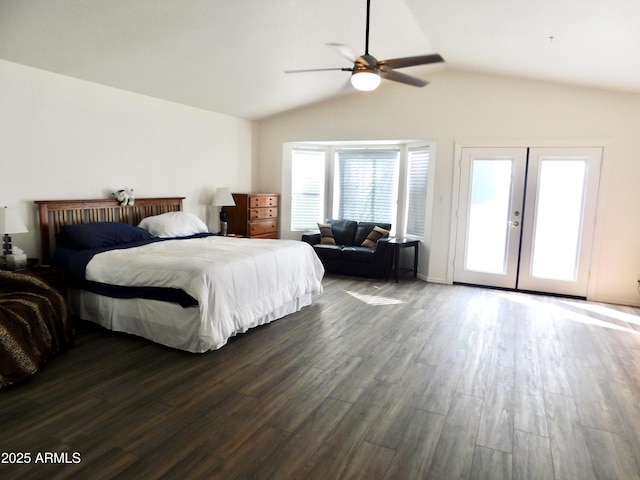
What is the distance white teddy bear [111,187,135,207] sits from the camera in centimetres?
482

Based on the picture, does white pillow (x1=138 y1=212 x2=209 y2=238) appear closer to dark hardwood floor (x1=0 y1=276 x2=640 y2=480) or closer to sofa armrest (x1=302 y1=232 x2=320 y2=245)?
dark hardwood floor (x1=0 y1=276 x2=640 y2=480)

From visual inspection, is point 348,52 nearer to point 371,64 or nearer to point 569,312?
point 371,64

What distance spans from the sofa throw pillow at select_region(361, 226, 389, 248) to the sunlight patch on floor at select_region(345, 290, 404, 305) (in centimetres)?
138

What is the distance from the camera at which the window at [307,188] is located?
7.37 meters

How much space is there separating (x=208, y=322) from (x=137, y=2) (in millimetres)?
2612

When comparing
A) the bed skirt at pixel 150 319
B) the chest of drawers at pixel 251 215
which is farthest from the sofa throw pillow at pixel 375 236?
the bed skirt at pixel 150 319

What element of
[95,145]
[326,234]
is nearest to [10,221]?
[95,145]

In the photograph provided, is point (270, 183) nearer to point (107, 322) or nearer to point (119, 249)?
point (119, 249)

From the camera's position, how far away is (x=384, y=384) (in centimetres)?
299

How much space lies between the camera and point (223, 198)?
6.22 m

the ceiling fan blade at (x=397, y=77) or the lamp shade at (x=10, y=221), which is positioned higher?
the ceiling fan blade at (x=397, y=77)

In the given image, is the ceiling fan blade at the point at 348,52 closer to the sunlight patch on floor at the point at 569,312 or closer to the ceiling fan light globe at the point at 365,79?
the ceiling fan light globe at the point at 365,79

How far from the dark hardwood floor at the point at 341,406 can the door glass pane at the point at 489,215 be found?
1.79 metres

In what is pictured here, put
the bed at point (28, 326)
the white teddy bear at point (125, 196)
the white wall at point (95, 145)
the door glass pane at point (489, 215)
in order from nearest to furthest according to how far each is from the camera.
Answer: the bed at point (28, 326) < the white wall at point (95, 145) < the white teddy bear at point (125, 196) < the door glass pane at point (489, 215)
